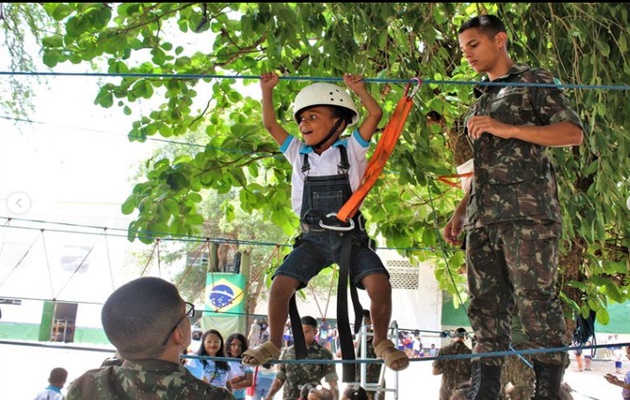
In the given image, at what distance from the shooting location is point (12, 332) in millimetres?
26797

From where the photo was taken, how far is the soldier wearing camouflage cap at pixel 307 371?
6.64m

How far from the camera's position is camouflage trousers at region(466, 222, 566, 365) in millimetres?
3127

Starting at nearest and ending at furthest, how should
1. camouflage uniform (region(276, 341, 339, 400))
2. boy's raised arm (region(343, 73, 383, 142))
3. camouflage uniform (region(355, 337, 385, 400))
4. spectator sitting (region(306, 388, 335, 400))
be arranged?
boy's raised arm (region(343, 73, 383, 142)), spectator sitting (region(306, 388, 335, 400)), camouflage uniform (region(276, 341, 339, 400)), camouflage uniform (region(355, 337, 385, 400))

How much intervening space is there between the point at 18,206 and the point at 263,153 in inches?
283

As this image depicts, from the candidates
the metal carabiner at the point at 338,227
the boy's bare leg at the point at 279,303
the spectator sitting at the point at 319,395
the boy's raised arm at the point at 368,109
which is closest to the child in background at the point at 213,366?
the spectator sitting at the point at 319,395

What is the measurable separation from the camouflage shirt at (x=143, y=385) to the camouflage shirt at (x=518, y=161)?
1.64 metres

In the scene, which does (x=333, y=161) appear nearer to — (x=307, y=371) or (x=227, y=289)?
(x=307, y=371)

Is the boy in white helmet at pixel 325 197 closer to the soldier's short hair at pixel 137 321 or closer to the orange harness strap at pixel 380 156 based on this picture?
the orange harness strap at pixel 380 156

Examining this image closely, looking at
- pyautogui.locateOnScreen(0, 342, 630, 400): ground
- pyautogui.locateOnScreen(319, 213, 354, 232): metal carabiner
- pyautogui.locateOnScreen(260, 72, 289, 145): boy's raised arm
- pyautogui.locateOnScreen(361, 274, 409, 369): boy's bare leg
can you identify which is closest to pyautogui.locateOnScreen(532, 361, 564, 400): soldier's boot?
pyautogui.locateOnScreen(361, 274, 409, 369): boy's bare leg

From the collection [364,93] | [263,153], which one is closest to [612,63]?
[364,93]

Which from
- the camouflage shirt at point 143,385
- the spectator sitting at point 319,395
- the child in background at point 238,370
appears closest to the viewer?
the camouflage shirt at point 143,385

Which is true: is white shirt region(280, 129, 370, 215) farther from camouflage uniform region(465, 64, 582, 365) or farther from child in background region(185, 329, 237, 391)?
child in background region(185, 329, 237, 391)

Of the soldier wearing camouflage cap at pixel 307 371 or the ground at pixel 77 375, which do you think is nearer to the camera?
Answer: the soldier wearing camouflage cap at pixel 307 371

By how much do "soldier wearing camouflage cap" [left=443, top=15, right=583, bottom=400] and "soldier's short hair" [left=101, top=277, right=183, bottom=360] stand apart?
162cm
